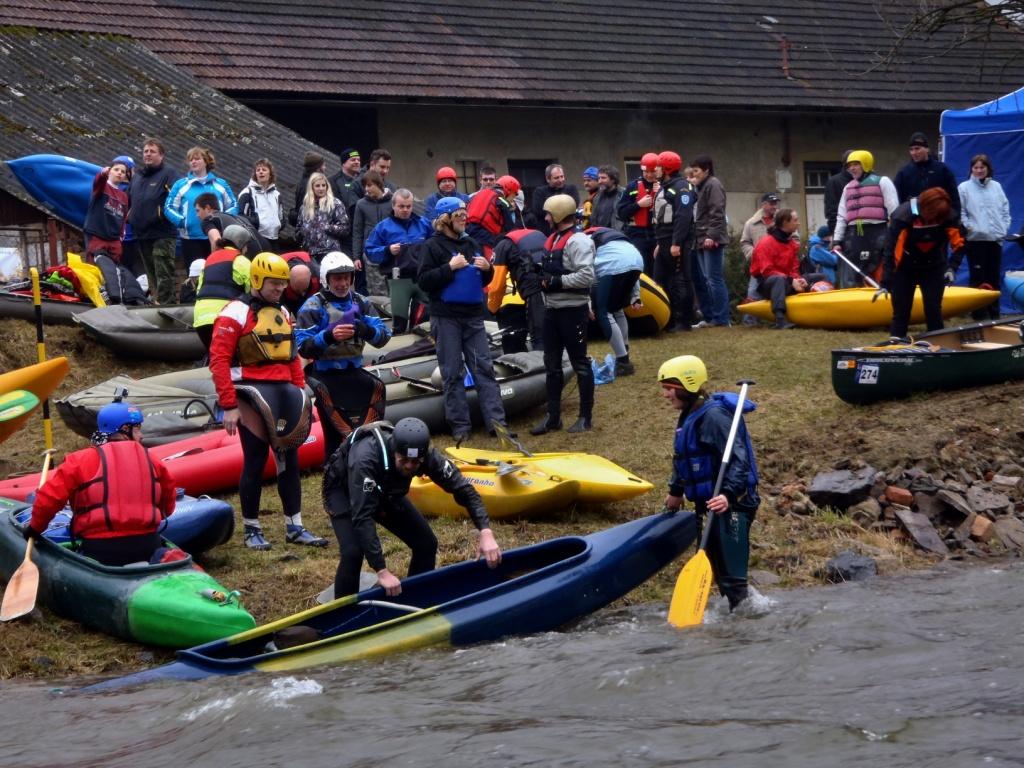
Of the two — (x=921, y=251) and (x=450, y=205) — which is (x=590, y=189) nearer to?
(x=921, y=251)

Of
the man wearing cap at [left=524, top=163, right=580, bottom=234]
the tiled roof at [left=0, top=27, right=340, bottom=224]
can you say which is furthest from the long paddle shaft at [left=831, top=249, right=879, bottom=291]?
the tiled roof at [left=0, top=27, right=340, bottom=224]

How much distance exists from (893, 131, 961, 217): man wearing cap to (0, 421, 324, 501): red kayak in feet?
23.4

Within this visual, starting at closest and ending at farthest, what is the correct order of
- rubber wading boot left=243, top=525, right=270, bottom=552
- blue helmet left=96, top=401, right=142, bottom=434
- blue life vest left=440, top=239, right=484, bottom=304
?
blue helmet left=96, top=401, right=142, bottom=434, rubber wading boot left=243, top=525, right=270, bottom=552, blue life vest left=440, top=239, right=484, bottom=304

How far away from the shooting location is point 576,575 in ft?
27.0

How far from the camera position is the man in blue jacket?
13312 millimetres

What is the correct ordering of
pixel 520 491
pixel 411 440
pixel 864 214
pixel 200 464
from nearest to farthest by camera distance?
pixel 411 440
pixel 520 491
pixel 200 464
pixel 864 214

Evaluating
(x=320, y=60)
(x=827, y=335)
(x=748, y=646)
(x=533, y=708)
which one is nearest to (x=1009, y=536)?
(x=748, y=646)

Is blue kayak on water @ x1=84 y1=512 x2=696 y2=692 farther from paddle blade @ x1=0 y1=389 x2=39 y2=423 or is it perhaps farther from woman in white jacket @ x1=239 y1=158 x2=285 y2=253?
woman in white jacket @ x1=239 y1=158 x2=285 y2=253

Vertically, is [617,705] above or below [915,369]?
below

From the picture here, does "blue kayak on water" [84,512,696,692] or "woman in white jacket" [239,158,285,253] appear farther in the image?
"woman in white jacket" [239,158,285,253]

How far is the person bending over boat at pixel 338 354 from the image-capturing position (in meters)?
9.72

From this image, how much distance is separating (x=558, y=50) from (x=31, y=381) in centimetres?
1239

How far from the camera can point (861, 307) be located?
15172 millimetres

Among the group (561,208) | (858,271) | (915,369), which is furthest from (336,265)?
(858,271)
